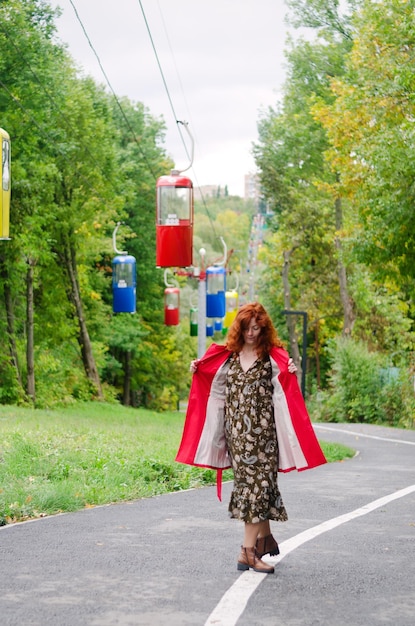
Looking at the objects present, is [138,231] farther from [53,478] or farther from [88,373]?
[53,478]

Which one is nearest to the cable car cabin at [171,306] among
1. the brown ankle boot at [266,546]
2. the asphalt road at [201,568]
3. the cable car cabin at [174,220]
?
the cable car cabin at [174,220]

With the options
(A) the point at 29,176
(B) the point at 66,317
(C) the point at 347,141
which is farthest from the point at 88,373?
(C) the point at 347,141

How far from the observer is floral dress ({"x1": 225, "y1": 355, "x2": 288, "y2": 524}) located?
775 centimetres

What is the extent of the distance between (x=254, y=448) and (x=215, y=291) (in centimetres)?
3226

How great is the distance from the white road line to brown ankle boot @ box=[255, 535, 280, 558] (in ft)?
0.47

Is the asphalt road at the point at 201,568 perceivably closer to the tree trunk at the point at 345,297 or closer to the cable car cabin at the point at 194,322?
the cable car cabin at the point at 194,322

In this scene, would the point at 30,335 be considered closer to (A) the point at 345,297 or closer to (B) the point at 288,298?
(A) the point at 345,297

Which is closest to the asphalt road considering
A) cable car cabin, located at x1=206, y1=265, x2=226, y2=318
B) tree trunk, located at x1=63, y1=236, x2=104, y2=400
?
cable car cabin, located at x1=206, y1=265, x2=226, y2=318

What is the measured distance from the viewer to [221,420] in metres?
8.00

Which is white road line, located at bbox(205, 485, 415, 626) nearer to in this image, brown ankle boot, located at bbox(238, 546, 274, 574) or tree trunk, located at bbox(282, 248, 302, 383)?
brown ankle boot, located at bbox(238, 546, 274, 574)

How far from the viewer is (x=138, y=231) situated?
5562cm

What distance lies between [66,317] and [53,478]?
33528mm

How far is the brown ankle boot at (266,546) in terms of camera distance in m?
7.78

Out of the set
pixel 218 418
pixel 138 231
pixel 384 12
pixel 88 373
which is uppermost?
pixel 384 12
